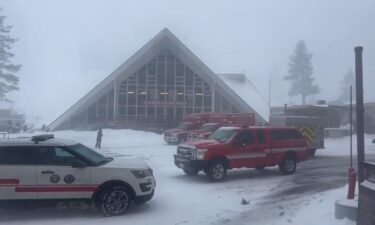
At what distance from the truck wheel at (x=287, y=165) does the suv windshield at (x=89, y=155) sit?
7.97m

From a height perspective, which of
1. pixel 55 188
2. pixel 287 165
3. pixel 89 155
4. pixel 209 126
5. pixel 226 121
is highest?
pixel 226 121

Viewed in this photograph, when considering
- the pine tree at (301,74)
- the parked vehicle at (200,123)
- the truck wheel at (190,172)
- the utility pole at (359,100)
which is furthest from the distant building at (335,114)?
the pine tree at (301,74)

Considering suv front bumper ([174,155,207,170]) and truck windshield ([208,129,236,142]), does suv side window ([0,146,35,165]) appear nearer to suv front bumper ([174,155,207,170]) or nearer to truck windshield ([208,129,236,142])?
suv front bumper ([174,155,207,170])

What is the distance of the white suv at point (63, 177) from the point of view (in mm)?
10508

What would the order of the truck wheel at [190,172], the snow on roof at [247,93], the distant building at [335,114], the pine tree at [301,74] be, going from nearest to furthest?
the truck wheel at [190,172] < the distant building at [335,114] < the snow on roof at [247,93] < the pine tree at [301,74]

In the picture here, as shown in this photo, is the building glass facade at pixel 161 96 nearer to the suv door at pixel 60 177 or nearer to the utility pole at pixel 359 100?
the suv door at pixel 60 177

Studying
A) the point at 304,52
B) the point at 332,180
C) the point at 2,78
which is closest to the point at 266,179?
the point at 332,180

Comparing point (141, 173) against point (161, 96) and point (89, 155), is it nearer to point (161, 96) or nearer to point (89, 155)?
point (89, 155)

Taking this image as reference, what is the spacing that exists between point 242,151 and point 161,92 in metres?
30.2

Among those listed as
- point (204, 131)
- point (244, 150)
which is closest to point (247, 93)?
point (204, 131)

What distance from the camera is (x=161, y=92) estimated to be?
152 ft

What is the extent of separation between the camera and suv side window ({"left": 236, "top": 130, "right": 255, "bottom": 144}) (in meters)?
16.7

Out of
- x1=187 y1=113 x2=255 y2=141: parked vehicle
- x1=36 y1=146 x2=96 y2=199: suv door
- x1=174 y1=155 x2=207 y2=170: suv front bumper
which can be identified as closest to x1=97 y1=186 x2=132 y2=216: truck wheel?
x1=36 y1=146 x2=96 y2=199: suv door

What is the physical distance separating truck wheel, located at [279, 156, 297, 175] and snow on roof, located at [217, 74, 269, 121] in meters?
27.5
